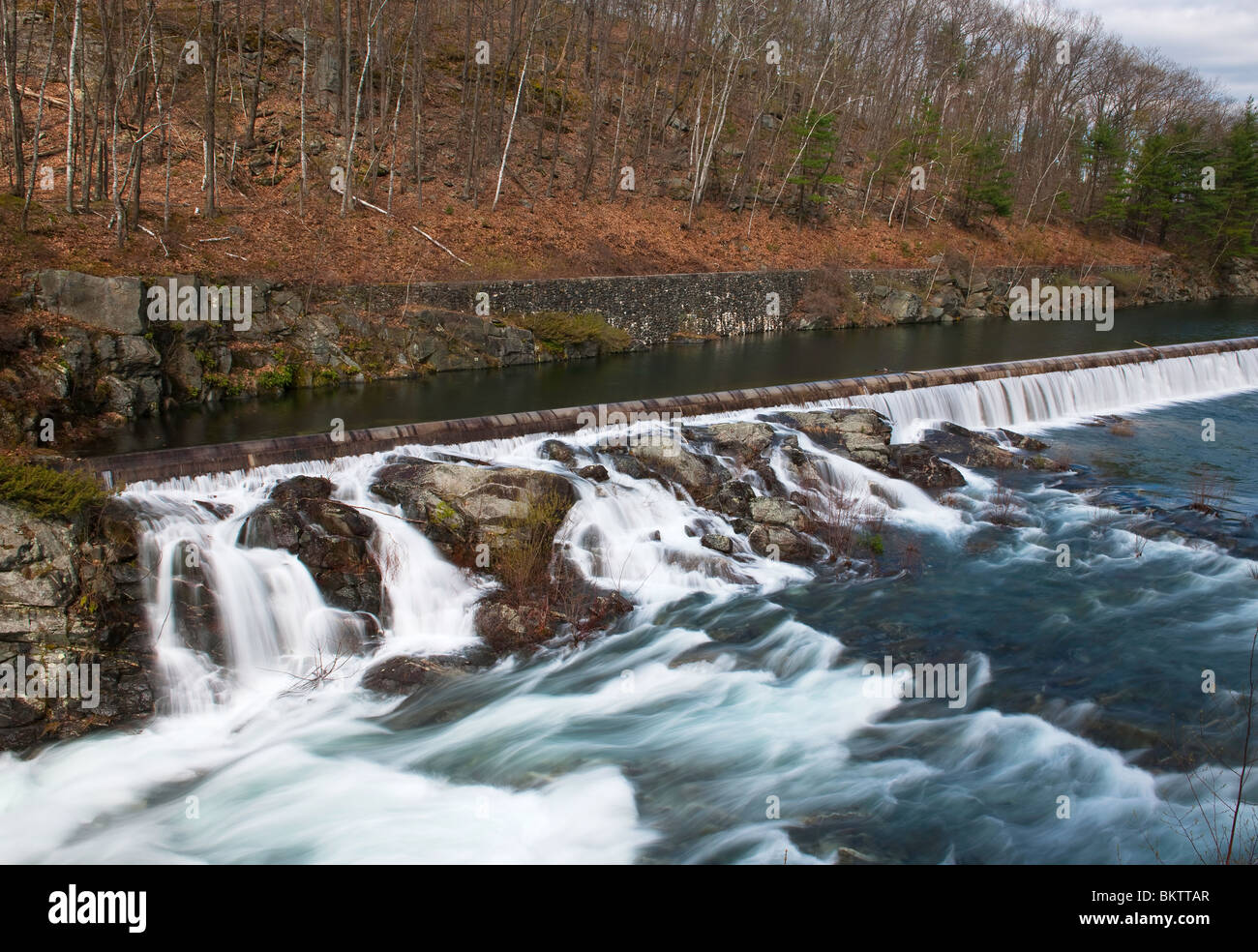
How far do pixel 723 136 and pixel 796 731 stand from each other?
3585 centimetres

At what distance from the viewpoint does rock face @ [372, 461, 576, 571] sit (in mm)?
12141

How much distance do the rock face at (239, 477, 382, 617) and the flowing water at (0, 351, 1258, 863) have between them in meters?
0.22

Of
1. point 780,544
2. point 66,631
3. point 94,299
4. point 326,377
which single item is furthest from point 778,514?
point 94,299

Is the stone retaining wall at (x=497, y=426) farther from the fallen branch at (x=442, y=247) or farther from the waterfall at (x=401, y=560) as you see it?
the fallen branch at (x=442, y=247)

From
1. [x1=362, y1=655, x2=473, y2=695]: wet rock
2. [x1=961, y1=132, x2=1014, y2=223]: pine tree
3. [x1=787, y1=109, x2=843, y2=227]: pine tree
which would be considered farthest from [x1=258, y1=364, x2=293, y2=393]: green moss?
[x1=961, y1=132, x2=1014, y2=223]: pine tree

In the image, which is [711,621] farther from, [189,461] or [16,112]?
[16,112]

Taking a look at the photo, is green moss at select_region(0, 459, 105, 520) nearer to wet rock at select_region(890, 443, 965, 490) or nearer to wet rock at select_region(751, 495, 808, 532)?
wet rock at select_region(751, 495, 808, 532)

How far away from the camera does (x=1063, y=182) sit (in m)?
52.1

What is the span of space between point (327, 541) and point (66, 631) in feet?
10.2

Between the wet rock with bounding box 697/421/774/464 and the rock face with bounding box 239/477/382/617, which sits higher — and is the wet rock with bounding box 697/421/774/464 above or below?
above

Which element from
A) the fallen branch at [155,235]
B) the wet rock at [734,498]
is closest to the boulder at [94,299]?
the fallen branch at [155,235]

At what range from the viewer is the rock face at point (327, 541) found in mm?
11070

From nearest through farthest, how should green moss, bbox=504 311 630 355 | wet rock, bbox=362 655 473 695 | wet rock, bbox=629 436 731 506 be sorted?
wet rock, bbox=362 655 473 695 < wet rock, bbox=629 436 731 506 < green moss, bbox=504 311 630 355

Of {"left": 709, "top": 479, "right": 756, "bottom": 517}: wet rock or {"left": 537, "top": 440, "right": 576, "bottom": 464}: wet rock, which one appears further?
{"left": 537, "top": 440, "right": 576, "bottom": 464}: wet rock
